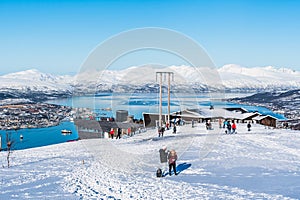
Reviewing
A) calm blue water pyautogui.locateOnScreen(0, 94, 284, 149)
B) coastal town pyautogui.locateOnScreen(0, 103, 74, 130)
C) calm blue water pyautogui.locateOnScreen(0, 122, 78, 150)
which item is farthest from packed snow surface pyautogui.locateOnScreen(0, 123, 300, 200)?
coastal town pyautogui.locateOnScreen(0, 103, 74, 130)

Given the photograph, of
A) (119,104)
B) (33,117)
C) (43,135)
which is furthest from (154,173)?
(33,117)

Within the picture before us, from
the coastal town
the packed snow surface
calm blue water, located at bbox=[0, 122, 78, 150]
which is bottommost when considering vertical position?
calm blue water, located at bbox=[0, 122, 78, 150]

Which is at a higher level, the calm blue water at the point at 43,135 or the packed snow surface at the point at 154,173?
the packed snow surface at the point at 154,173

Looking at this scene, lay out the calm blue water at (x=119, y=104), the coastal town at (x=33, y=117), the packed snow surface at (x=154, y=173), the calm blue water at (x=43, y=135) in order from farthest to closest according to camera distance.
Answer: the coastal town at (x=33, y=117), the calm blue water at (x=43, y=135), the calm blue water at (x=119, y=104), the packed snow surface at (x=154, y=173)

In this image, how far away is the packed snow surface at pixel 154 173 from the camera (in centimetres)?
1252

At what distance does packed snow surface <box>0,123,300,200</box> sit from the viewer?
493 inches

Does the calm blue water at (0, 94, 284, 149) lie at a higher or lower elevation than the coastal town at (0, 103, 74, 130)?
higher

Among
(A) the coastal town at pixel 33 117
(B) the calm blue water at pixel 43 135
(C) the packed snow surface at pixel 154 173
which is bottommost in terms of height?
(B) the calm blue water at pixel 43 135

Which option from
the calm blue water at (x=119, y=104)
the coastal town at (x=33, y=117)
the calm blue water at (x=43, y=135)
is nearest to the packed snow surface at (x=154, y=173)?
the calm blue water at (x=119, y=104)

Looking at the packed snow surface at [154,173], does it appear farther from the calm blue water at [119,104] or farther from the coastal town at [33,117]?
the coastal town at [33,117]

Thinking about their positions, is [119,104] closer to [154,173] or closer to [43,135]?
[154,173]

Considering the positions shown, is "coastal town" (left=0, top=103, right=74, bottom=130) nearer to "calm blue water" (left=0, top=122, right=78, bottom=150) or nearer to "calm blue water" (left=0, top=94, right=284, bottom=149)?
"calm blue water" (left=0, top=122, right=78, bottom=150)

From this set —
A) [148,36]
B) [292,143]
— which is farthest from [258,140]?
[148,36]

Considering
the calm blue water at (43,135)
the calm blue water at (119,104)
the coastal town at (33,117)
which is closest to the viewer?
the calm blue water at (119,104)
